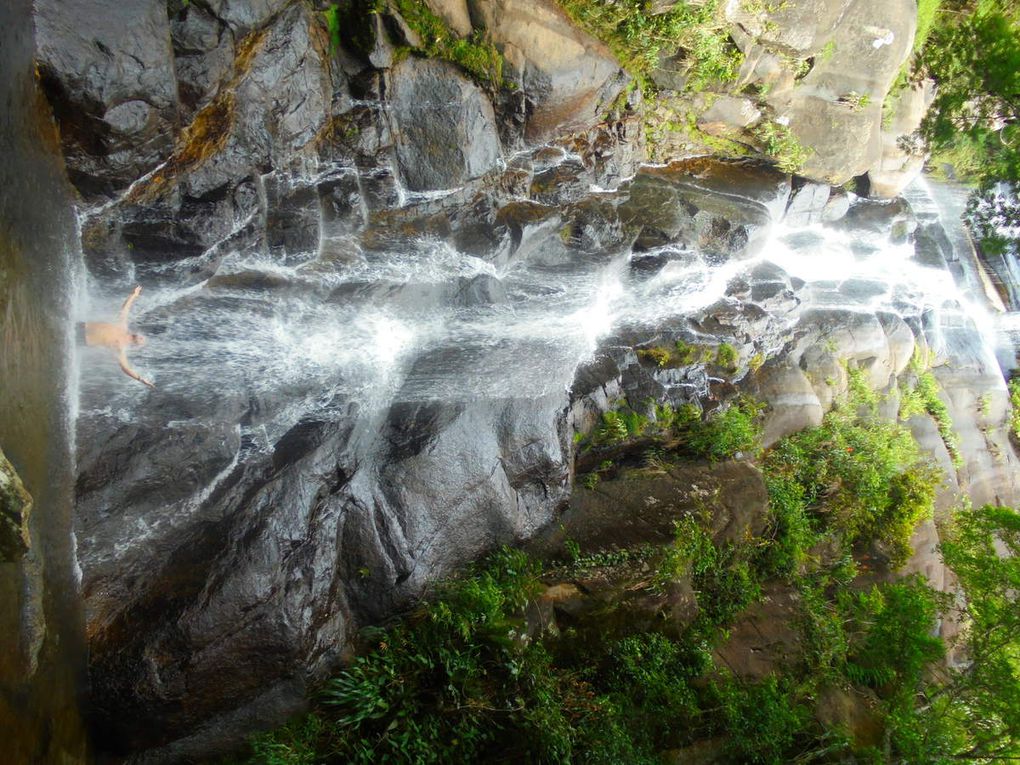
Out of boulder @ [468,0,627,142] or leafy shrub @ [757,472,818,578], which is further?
leafy shrub @ [757,472,818,578]

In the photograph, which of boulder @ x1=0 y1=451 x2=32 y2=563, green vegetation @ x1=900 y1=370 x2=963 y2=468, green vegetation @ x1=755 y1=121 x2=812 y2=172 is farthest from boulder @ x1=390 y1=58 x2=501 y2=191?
green vegetation @ x1=900 y1=370 x2=963 y2=468

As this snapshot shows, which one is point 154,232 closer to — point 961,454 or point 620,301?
point 620,301

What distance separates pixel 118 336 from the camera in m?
6.77

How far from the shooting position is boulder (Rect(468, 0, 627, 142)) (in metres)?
8.60

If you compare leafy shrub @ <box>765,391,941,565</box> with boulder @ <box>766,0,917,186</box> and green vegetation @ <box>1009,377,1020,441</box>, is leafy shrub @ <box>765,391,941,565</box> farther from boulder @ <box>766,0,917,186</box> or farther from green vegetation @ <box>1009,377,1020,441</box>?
boulder @ <box>766,0,917,186</box>

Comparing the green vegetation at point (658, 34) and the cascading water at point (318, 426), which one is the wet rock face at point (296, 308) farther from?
the green vegetation at point (658, 34)

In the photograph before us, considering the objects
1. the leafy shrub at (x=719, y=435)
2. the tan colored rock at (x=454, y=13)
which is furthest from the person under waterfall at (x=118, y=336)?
the leafy shrub at (x=719, y=435)

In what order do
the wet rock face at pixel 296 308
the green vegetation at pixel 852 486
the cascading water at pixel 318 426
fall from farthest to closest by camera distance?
the green vegetation at pixel 852 486, the cascading water at pixel 318 426, the wet rock face at pixel 296 308

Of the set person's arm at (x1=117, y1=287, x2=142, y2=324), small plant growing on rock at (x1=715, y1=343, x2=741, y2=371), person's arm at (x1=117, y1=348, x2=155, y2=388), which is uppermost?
person's arm at (x1=117, y1=287, x2=142, y2=324)

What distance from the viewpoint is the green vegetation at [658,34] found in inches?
373

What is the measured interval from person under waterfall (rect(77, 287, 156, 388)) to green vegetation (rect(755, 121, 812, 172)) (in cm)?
1113

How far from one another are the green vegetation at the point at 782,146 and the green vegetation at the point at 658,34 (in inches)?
64.3

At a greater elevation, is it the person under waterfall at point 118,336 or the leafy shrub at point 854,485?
the person under waterfall at point 118,336

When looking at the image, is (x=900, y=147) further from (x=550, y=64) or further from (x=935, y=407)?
(x=550, y=64)
